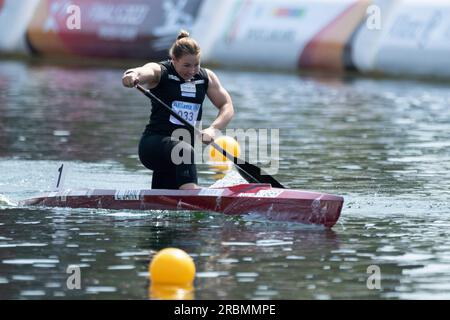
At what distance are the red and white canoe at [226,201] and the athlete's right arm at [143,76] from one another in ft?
3.59

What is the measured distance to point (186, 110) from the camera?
12.4 m

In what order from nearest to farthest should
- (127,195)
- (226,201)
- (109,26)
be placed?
(226,201), (127,195), (109,26)

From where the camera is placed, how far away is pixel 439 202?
13086mm

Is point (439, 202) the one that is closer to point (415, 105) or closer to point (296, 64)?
point (415, 105)

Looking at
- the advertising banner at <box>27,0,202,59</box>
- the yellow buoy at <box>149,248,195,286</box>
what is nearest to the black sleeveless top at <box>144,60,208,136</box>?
the yellow buoy at <box>149,248,195,286</box>

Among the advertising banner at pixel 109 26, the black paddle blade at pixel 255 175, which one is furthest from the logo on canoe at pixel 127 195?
the advertising banner at pixel 109 26

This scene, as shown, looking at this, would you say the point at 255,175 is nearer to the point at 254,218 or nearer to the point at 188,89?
the point at 254,218

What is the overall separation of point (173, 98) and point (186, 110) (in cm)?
20

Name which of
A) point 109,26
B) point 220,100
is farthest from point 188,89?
point 109,26

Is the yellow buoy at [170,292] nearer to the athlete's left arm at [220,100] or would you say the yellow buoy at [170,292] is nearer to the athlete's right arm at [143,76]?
the athlete's right arm at [143,76]

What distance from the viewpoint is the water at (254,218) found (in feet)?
30.1

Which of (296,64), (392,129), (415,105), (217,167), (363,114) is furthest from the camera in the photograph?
(296,64)
